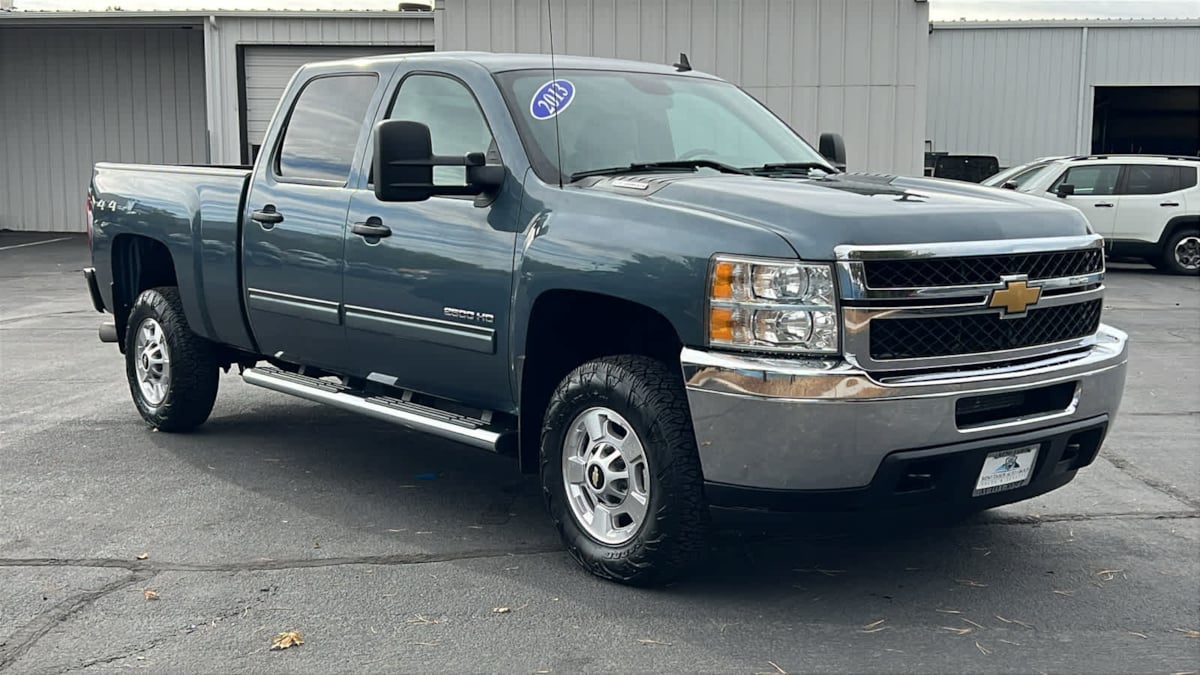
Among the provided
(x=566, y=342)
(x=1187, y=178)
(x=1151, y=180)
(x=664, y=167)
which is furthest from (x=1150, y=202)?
(x=566, y=342)

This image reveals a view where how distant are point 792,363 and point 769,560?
3.96 feet

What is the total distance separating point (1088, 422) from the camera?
4.75 m

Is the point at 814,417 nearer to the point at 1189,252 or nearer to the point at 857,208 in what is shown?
the point at 857,208

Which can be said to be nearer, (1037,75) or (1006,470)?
(1006,470)

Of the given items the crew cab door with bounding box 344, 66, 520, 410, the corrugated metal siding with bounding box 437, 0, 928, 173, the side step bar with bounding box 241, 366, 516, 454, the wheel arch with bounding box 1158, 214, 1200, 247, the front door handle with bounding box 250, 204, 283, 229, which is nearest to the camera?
the crew cab door with bounding box 344, 66, 520, 410

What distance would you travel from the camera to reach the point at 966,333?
4.41 m

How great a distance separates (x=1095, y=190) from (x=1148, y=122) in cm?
1546

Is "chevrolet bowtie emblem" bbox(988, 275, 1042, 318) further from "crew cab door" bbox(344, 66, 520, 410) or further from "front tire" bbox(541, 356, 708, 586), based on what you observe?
"crew cab door" bbox(344, 66, 520, 410)

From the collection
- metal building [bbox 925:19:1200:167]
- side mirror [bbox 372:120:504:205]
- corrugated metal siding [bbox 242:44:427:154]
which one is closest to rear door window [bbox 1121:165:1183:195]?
metal building [bbox 925:19:1200:167]

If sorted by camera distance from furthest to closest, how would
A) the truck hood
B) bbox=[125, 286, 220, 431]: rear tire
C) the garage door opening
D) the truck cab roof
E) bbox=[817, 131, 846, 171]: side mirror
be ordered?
the garage door opening < bbox=[125, 286, 220, 431]: rear tire < bbox=[817, 131, 846, 171]: side mirror < the truck cab roof < the truck hood

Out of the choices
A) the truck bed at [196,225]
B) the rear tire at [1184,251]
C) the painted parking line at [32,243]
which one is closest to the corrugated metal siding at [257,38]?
the painted parking line at [32,243]

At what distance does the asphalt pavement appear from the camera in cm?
416

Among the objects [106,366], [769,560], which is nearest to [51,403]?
[106,366]

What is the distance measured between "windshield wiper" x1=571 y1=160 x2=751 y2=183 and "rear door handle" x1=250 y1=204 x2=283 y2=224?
177 centimetres
